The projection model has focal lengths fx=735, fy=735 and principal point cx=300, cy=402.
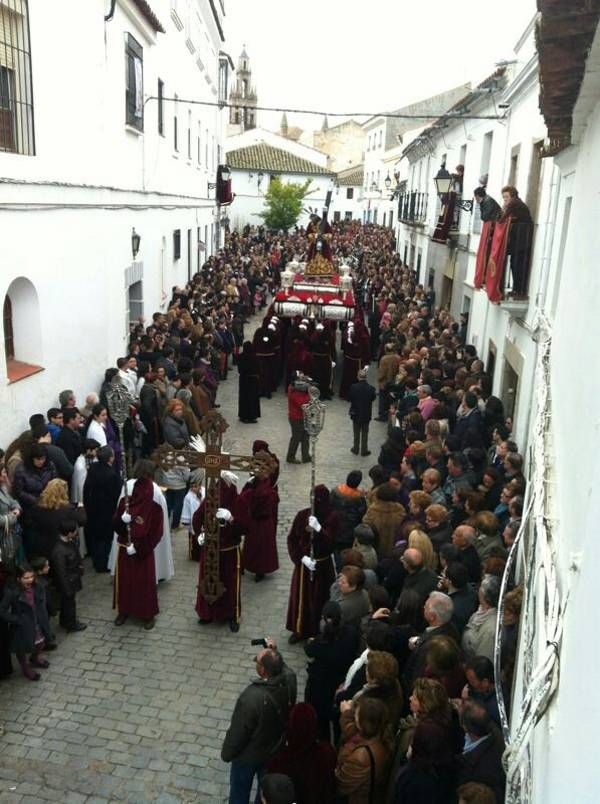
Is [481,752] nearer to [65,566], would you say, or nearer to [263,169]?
[65,566]

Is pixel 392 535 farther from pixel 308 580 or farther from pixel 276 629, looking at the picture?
pixel 276 629

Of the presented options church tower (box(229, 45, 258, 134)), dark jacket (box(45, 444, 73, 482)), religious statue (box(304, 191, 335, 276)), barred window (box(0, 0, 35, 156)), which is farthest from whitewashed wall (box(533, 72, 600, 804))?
church tower (box(229, 45, 258, 134))

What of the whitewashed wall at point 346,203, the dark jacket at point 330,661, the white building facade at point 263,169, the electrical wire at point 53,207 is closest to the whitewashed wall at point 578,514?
the dark jacket at point 330,661

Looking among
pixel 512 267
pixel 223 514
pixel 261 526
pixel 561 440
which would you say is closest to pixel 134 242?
pixel 512 267

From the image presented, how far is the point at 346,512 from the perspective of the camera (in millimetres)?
7277

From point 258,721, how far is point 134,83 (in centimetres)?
1145

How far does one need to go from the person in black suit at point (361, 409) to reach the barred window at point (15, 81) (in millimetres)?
5758

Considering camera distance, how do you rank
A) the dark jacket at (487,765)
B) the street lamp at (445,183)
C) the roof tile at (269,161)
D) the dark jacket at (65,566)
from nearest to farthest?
the dark jacket at (487,765) < the dark jacket at (65,566) < the street lamp at (445,183) < the roof tile at (269,161)

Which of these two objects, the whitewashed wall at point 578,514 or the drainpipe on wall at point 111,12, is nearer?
the whitewashed wall at point 578,514

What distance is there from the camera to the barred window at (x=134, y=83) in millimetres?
12383

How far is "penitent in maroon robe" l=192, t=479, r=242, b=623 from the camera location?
23.0 feet

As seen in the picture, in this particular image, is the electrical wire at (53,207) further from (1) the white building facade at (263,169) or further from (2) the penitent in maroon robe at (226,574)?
(1) the white building facade at (263,169)

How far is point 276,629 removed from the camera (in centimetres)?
725

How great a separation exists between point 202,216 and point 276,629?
1910 centimetres
